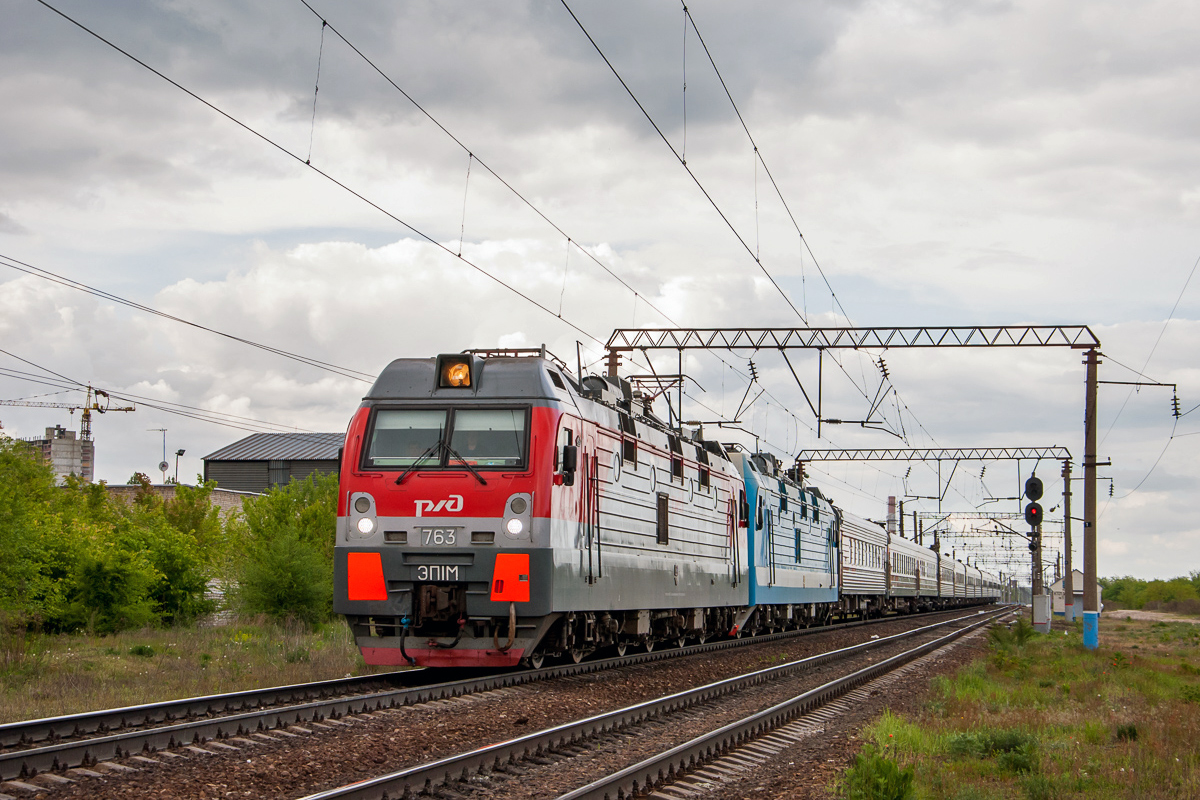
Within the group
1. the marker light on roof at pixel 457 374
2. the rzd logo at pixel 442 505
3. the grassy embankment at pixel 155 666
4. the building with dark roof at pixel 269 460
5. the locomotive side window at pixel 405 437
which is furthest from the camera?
the building with dark roof at pixel 269 460

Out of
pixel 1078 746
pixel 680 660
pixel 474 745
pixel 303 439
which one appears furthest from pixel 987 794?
pixel 303 439

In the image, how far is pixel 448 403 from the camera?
14.9m

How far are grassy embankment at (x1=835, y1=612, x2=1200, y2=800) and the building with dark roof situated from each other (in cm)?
6070

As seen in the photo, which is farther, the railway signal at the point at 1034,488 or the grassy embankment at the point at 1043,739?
the railway signal at the point at 1034,488

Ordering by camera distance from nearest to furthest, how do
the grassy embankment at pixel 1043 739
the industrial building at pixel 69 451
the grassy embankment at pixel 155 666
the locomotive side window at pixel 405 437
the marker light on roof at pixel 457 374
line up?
the grassy embankment at pixel 1043 739 < the grassy embankment at pixel 155 666 < the locomotive side window at pixel 405 437 < the marker light on roof at pixel 457 374 < the industrial building at pixel 69 451

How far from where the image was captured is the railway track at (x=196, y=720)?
8367mm

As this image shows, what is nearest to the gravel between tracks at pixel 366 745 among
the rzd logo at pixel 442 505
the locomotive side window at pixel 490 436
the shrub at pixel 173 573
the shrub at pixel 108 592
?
the rzd logo at pixel 442 505

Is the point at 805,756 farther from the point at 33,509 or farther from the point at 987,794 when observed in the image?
the point at 33,509

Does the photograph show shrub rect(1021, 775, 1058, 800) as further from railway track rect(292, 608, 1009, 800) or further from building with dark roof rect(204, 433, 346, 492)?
building with dark roof rect(204, 433, 346, 492)

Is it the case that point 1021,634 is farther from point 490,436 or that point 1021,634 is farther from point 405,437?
point 405,437

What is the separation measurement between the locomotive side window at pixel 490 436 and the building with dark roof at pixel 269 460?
61.3 m

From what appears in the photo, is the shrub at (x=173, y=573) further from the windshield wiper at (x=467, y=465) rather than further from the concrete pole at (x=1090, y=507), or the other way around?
the concrete pole at (x=1090, y=507)

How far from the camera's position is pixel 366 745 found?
962 centimetres

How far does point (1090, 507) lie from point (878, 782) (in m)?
21.4
